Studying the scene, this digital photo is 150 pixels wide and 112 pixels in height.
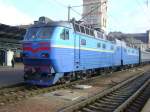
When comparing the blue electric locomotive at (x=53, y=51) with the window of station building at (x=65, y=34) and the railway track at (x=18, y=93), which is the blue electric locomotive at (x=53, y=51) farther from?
the railway track at (x=18, y=93)

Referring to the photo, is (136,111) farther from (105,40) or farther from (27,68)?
(105,40)

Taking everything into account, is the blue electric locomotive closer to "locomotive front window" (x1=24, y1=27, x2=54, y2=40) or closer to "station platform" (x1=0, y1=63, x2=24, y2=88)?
"locomotive front window" (x1=24, y1=27, x2=54, y2=40)

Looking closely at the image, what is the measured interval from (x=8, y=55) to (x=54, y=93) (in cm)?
2659

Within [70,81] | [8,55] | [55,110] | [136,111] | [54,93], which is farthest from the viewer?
[8,55]

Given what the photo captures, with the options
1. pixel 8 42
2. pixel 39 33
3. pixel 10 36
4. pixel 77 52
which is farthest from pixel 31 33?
pixel 8 42

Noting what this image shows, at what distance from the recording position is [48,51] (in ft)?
52.8

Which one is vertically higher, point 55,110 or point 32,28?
point 32,28

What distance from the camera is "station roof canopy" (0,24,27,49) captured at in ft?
108

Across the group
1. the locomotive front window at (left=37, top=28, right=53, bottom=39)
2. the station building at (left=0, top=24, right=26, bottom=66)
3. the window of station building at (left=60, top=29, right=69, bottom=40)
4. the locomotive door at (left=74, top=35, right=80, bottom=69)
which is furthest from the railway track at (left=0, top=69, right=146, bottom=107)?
the station building at (left=0, top=24, right=26, bottom=66)

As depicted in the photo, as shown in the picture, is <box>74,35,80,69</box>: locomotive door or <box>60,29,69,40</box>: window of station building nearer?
<box>60,29,69,40</box>: window of station building

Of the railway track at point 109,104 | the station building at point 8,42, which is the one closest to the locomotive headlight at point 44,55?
the railway track at point 109,104

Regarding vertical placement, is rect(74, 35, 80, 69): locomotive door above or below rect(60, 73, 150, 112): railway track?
above

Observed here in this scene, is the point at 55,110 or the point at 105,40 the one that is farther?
the point at 105,40

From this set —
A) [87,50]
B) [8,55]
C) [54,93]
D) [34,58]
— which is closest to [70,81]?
[87,50]
